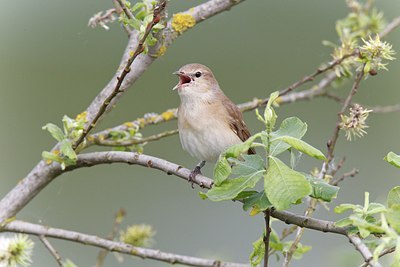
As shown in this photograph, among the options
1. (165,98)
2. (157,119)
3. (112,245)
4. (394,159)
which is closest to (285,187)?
(394,159)

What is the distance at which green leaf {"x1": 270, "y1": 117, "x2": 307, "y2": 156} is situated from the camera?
1601mm

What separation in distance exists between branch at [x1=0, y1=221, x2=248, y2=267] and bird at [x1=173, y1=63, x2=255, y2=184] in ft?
2.34

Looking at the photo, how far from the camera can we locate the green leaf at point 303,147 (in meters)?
1.51

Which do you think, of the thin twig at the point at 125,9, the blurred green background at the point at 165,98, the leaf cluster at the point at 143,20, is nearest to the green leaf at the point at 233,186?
the leaf cluster at the point at 143,20

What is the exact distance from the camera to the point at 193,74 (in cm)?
328

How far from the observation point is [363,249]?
1548 millimetres

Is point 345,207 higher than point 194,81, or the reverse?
point 194,81

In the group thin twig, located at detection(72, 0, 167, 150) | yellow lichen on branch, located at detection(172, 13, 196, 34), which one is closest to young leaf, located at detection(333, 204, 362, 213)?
thin twig, located at detection(72, 0, 167, 150)

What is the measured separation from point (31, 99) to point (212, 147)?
118 inches

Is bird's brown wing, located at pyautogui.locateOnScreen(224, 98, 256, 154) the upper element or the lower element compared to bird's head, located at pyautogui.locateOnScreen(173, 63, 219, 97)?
lower

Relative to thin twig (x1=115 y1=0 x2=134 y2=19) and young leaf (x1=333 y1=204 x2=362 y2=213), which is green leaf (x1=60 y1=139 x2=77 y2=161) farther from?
young leaf (x1=333 y1=204 x2=362 y2=213)

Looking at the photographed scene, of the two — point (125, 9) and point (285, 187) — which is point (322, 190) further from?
point (125, 9)

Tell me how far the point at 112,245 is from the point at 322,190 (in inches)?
37.8

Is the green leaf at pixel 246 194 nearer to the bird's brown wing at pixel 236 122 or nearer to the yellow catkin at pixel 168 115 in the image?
the yellow catkin at pixel 168 115
